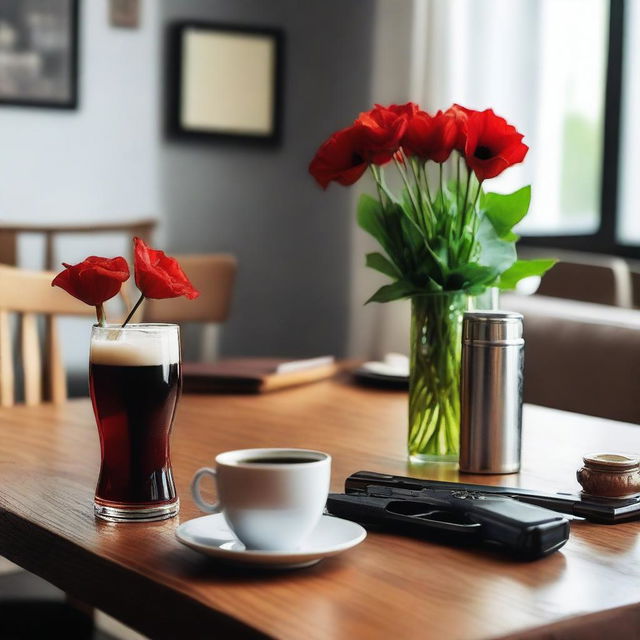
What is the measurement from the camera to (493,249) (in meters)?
1.30

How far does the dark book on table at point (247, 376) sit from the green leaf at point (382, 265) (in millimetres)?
454

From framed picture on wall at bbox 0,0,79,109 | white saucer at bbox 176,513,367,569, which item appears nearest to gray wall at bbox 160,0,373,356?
framed picture on wall at bbox 0,0,79,109

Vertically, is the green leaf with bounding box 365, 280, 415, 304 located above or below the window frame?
below

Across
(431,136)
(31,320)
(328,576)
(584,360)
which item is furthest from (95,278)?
(584,360)

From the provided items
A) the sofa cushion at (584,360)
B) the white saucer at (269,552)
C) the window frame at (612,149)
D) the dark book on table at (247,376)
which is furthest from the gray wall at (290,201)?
the white saucer at (269,552)

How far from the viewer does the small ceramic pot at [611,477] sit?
1.07 meters

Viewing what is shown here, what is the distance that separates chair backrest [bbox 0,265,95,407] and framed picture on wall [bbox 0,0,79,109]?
2190 millimetres

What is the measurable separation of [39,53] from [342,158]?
3095 mm

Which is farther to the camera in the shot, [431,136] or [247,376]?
[247,376]

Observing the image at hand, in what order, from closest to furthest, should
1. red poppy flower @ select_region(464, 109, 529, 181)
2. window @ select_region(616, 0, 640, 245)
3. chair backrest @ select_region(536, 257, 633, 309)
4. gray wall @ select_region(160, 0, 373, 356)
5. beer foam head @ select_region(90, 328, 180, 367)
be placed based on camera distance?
beer foam head @ select_region(90, 328, 180, 367)
red poppy flower @ select_region(464, 109, 529, 181)
chair backrest @ select_region(536, 257, 633, 309)
window @ select_region(616, 0, 640, 245)
gray wall @ select_region(160, 0, 373, 356)

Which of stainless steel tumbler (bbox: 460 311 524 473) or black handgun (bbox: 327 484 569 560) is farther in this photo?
stainless steel tumbler (bbox: 460 311 524 473)

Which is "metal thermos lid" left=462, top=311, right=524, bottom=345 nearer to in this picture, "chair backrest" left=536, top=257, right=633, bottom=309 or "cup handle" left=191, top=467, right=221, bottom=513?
"cup handle" left=191, top=467, right=221, bottom=513

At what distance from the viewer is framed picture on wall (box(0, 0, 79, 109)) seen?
3982 millimetres

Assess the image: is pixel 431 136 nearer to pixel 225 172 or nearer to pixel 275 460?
pixel 275 460
